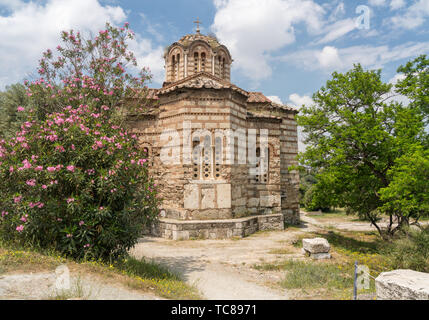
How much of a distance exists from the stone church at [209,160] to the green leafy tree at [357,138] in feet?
8.53

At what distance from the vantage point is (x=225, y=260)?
744 cm

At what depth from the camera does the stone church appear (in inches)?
401

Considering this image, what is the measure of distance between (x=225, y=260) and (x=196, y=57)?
39.9 ft

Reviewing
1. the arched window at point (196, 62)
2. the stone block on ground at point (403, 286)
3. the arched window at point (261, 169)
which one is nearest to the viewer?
the stone block on ground at point (403, 286)

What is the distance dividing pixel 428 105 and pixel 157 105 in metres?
10.5

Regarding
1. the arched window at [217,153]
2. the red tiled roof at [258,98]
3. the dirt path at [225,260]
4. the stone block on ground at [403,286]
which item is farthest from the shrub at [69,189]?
the red tiled roof at [258,98]

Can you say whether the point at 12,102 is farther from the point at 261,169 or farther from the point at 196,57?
the point at 261,169

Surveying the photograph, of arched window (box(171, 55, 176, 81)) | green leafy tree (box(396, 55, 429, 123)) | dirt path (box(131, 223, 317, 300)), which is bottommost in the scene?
dirt path (box(131, 223, 317, 300))

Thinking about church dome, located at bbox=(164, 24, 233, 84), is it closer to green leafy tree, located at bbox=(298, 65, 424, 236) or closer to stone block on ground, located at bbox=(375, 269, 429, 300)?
green leafy tree, located at bbox=(298, 65, 424, 236)

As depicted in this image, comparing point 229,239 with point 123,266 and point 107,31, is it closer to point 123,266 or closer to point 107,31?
point 123,266

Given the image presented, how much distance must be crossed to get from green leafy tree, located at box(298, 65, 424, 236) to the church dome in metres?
7.08

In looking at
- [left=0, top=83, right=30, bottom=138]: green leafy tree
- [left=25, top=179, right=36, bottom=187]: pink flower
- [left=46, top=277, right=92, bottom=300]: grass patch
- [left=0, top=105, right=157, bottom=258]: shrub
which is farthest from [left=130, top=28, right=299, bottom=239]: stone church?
[left=0, top=83, right=30, bottom=138]: green leafy tree

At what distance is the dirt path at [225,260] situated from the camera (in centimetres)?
523

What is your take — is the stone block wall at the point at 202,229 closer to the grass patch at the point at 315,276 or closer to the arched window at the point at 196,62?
the grass patch at the point at 315,276
